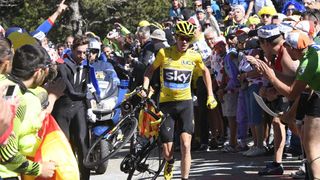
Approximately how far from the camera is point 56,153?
5.31 metres

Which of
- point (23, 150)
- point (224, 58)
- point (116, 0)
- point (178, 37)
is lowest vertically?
point (116, 0)

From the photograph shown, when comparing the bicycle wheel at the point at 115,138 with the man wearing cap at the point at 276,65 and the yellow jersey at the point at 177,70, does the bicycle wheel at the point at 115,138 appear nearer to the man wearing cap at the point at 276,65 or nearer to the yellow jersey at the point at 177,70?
the yellow jersey at the point at 177,70

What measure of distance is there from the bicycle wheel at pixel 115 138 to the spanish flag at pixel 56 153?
4.37 m

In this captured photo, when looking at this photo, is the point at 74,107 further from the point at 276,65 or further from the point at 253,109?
the point at 253,109

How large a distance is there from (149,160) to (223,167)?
3.83ft

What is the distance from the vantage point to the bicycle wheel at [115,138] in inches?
392

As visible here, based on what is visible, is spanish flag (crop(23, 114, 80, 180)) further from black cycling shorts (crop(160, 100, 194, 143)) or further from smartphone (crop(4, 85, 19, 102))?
black cycling shorts (crop(160, 100, 194, 143))

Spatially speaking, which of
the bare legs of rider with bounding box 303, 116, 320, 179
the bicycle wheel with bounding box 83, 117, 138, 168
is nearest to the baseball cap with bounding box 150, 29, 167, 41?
the bicycle wheel with bounding box 83, 117, 138, 168

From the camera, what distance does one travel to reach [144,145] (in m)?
10.5

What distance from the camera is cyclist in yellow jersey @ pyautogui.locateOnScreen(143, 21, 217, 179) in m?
9.85

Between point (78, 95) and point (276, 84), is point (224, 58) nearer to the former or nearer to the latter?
point (78, 95)

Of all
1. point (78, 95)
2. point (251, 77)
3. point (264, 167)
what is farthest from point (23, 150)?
point (251, 77)

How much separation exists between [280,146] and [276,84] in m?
2.67

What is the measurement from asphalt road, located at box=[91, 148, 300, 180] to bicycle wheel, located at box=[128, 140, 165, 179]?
0.34 m
